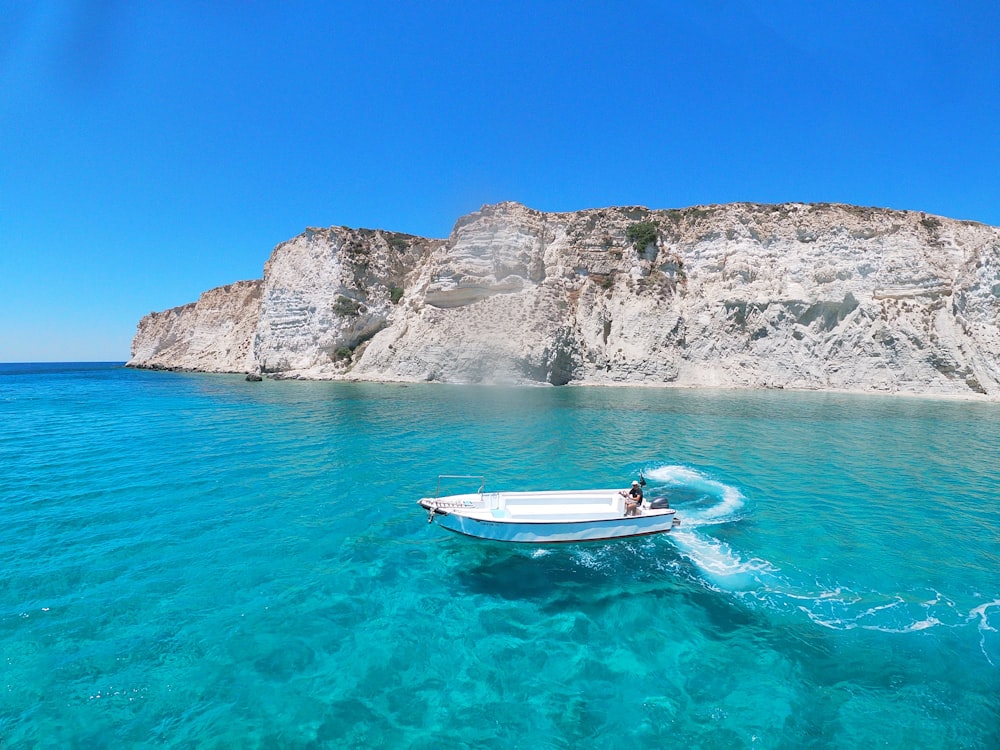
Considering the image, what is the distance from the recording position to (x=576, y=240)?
188 feet

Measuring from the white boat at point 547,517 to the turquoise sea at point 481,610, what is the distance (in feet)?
2.17

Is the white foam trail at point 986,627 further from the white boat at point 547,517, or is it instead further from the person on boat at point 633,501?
the person on boat at point 633,501

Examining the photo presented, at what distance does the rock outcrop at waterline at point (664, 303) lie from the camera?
47.6 meters

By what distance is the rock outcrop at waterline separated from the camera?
4756cm

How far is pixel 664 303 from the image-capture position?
175 ft

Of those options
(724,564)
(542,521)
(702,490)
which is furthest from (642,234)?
(542,521)

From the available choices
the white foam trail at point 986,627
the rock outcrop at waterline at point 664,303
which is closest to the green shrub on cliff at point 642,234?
the rock outcrop at waterline at point 664,303

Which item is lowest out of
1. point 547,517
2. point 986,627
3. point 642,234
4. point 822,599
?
point 986,627

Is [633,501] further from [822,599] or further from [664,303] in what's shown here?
[664,303]

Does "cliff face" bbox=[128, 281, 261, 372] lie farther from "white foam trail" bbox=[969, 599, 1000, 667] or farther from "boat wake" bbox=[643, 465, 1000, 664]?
"white foam trail" bbox=[969, 599, 1000, 667]

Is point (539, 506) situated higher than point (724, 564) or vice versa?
point (539, 506)

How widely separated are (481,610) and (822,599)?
22.0 feet

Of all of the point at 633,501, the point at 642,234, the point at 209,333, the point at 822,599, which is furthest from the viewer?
the point at 209,333

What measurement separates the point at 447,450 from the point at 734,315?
145 feet
